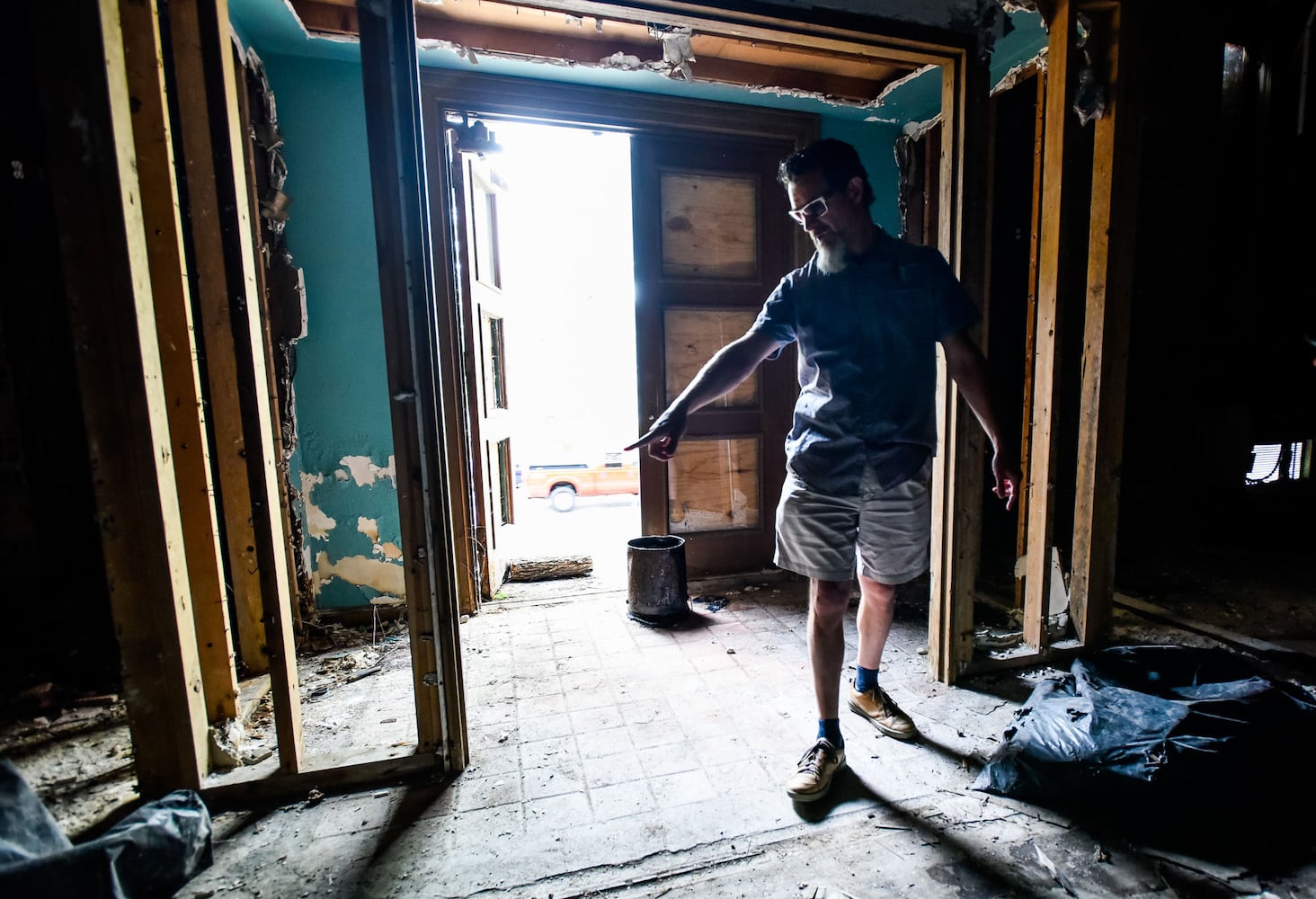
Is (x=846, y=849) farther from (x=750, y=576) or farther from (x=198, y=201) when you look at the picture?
(x=198, y=201)

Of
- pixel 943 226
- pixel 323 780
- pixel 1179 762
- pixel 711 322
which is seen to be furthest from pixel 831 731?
pixel 711 322

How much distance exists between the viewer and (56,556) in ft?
7.53

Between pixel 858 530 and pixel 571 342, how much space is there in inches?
409

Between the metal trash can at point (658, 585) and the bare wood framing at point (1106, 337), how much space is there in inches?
67.8

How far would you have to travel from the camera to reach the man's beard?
1676mm

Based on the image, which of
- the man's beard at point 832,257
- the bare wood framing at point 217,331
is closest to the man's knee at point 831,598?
the man's beard at point 832,257

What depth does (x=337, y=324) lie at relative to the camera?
108 inches

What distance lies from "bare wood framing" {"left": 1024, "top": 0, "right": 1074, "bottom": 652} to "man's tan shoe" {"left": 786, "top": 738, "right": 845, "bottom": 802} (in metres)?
1.20

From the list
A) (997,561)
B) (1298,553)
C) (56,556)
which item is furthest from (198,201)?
(1298,553)

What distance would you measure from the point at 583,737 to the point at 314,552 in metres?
1.77

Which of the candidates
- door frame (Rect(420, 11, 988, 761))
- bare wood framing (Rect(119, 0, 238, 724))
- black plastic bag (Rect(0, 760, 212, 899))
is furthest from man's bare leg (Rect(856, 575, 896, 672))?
bare wood framing (Rect(119, 0, 238, 724))

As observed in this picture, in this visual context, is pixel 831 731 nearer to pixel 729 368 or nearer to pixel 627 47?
pixel 729 368

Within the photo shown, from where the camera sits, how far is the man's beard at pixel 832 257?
1.68 meters

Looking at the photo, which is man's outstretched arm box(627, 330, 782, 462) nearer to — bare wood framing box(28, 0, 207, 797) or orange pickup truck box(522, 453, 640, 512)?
bare wood framing box(28, 0, 207, 797)
